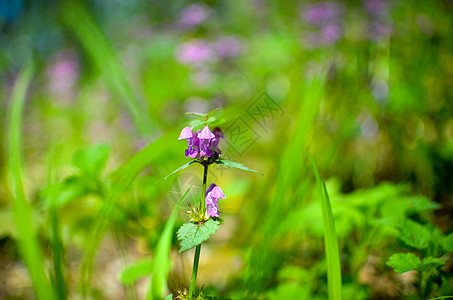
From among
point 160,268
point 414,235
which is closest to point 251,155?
point 414,235

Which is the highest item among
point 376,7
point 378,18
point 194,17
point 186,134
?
point 194,17

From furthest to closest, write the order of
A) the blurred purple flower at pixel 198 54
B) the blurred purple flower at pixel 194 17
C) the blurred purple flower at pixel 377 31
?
1. the blurred purple flower at pixel 194 17
2. the blurred purple flower at pixel 198 54
3. the blurred purple flower at pixel 377 31

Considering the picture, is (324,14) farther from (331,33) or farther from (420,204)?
(420,204)

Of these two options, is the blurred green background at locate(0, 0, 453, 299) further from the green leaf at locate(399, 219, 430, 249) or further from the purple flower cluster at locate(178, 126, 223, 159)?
the purple flower cluster at locate(178, 126, 223, 159)

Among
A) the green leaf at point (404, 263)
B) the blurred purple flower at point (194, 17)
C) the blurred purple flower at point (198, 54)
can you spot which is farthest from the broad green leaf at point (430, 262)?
the blurred purple flower at point (194, 17)

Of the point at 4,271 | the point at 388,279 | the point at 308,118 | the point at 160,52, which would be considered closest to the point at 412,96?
the point at 388,279

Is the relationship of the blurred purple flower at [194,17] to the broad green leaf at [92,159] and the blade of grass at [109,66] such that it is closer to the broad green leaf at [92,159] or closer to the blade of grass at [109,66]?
the blade of grass at [109,66]

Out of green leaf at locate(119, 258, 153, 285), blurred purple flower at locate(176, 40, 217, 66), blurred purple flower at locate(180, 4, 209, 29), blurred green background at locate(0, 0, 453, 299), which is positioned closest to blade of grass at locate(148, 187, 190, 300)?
blurred green background at locate(0, 0, 453, 299)
